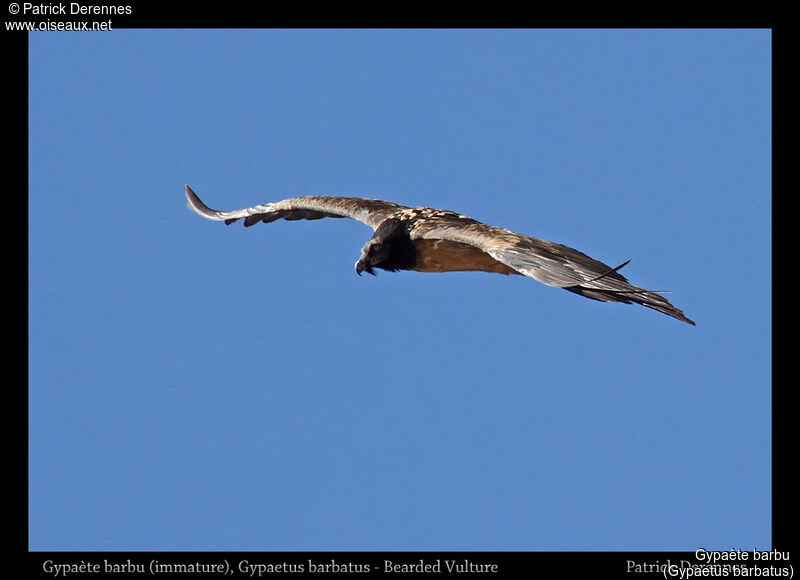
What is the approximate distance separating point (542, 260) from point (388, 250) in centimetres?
338

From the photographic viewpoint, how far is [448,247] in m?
15.5

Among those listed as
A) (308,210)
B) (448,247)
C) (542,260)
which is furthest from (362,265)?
(542,260)

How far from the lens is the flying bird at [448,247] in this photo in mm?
12172

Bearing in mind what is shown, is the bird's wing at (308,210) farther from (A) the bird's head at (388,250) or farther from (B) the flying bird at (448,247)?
(A) the bird's head at (388,250)

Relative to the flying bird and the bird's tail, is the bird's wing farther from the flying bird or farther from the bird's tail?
the bird's tail

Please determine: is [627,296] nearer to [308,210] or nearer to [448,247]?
[448,247]

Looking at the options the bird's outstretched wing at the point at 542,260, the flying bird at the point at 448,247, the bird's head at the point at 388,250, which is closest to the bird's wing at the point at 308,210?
the flying bird at the point at 448,247

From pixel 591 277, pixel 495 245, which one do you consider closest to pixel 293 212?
pixel 495 245

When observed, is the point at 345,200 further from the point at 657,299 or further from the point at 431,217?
the point at 657,299

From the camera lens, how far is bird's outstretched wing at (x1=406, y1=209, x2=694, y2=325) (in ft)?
39.5

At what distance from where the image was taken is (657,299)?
12.2m

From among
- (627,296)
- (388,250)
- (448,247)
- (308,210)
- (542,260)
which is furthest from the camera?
(308,210)
